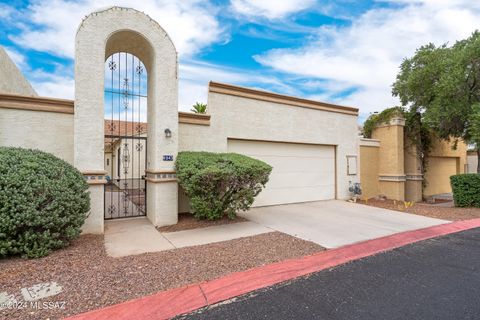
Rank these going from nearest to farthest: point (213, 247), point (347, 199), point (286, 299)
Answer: point (286, 299) < point (213, 247) < point (347, 199)

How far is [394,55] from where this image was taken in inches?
461

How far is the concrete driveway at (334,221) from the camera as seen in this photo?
18.7 ft

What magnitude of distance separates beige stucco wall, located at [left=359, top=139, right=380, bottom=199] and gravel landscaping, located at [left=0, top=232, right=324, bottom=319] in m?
8.11

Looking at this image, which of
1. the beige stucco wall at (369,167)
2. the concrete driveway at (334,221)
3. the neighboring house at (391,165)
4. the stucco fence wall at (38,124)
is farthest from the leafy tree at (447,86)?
the stucco fence wall at (38,124)

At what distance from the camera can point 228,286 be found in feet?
11.1

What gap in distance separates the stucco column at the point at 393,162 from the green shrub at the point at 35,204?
Result: 1215 centimetres

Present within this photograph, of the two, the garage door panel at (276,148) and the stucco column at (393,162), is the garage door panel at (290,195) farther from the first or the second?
the stucco column at (393,162)

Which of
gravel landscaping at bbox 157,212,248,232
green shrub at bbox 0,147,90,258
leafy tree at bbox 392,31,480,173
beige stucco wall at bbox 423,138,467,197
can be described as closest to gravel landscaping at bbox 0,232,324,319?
green shrub at bbox 0,147,90,258

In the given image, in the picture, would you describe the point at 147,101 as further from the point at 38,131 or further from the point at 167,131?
the point at 38,131

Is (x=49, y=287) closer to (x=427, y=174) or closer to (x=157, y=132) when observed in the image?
(x=157, y=132)

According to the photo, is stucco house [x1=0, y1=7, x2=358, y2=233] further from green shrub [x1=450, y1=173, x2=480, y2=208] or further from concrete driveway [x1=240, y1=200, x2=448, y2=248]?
green shrub [x1=450, y1=173, x2=480, y2=208]

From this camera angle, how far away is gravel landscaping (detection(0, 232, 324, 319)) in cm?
300

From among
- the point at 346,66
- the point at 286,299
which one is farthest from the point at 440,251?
the point at 346,66

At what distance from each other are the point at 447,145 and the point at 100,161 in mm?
18170
